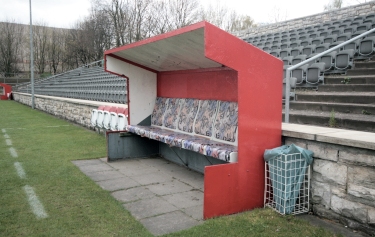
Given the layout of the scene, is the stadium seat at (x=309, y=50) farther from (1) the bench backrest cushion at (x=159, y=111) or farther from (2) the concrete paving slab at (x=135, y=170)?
(2) the concrete paving slab at (x=135, y=170)

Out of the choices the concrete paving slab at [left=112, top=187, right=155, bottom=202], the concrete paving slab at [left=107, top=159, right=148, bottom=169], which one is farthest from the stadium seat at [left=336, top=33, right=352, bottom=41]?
the concrete paving slab at [left=112, top=187, right=155, bottom=202]

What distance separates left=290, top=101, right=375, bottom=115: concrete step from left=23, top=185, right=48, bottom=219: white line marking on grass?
175 inches

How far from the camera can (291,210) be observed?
3770 millimetres

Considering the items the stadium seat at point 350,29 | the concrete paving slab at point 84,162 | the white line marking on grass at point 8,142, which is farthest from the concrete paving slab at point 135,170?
the stadium seat at point 350,29

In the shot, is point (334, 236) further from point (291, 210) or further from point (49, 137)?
point (49, 137)

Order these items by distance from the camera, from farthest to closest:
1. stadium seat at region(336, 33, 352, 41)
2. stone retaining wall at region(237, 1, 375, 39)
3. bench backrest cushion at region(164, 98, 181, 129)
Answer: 1. stone retaining wall at region(237, 1, 375, 39)
2. stadium seat at region(336, 33, 352, 41)
3. bench backrest cushion at region(164, 98, 181, 129)

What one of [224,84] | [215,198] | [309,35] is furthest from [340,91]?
[309,35]

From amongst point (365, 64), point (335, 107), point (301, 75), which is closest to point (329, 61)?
point (365, 64)

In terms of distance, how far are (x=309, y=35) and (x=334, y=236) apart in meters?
11.9

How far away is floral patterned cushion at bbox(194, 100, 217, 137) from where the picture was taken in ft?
18.1

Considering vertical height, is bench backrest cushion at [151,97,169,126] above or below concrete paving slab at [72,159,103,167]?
above

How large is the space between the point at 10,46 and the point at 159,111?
1658 inches

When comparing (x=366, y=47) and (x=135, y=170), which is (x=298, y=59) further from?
(x=135, y=170)

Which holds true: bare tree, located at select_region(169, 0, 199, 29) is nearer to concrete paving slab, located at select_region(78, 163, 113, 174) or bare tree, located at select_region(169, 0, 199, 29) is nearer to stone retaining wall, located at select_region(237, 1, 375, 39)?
stone retaining wall, located at select_region(237, 1, 375, 39)
